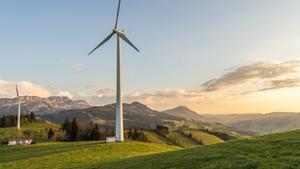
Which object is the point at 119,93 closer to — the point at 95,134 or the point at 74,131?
the point at 95,134

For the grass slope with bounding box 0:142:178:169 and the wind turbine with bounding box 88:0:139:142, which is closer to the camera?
the grass slope with bounding box 0:142:178:169

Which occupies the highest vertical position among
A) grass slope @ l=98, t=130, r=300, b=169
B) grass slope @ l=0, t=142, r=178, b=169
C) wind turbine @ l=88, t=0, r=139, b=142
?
wind turbine @ l=88, t=0, r=139, b=142

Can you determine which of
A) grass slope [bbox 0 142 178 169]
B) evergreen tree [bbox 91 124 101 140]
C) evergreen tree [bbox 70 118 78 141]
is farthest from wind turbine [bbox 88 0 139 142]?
evergreen tree [bbox 70 118 78 141]

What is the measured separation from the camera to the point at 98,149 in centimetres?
6334

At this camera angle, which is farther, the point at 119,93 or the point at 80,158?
the point at 119,93

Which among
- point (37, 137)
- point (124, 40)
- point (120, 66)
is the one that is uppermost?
point (124, 40)

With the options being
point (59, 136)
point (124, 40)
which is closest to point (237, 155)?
point (124, 40)

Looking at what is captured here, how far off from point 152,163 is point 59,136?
149381mm

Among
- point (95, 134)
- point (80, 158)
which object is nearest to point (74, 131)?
point (95, 134)

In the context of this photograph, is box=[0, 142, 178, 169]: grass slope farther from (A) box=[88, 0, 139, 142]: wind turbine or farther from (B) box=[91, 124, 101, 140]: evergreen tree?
(B) box=[91, 124, 101, 140]: evergreen tree

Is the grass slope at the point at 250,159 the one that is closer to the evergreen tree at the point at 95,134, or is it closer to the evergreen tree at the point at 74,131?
the evergreen tree at the point at 95,134

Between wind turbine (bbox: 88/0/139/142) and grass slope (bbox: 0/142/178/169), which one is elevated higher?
wind turbine (bbox: 88/0/139/142)

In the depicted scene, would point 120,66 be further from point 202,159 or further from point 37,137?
point 37,137

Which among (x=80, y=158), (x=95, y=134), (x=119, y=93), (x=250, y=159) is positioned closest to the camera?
(x=250, y=159)
